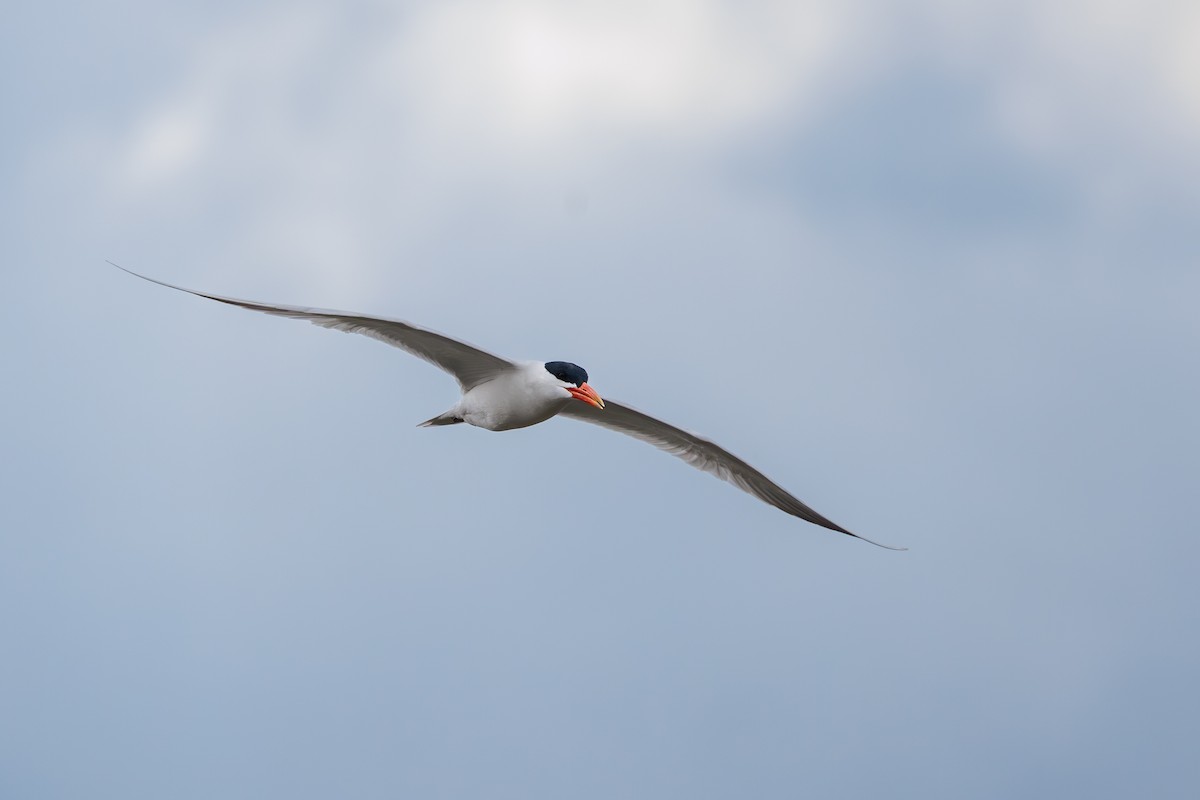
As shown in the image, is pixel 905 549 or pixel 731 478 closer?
pixel 905 549

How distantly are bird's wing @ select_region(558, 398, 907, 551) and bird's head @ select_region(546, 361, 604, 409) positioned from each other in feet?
5.77

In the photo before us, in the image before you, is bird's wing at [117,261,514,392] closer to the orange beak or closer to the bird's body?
the bird's body

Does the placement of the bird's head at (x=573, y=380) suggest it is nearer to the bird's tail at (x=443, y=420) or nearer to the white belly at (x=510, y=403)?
the white belly at (x=510, y=403)

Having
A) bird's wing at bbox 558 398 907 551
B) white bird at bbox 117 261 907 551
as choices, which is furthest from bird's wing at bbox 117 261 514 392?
bird's wing at bbox 558 398 907 551

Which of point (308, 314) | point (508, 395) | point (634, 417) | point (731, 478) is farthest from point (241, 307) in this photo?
point (731, 478)

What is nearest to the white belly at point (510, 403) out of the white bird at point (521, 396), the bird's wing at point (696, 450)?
the white bird at point (521, 396)

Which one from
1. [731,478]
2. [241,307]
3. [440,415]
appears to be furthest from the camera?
[731,478]

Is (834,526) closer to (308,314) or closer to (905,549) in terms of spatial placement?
(905,549)

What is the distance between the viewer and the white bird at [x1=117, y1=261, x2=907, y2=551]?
60.4 ft

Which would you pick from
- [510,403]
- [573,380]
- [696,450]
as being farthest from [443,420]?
[696,450]

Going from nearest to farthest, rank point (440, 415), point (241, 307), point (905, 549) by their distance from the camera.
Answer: point (241, 307)
point (905, 549)
point (440, 415)

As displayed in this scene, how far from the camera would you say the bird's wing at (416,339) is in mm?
17578

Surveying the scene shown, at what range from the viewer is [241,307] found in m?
16.9

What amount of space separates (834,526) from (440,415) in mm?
6284
